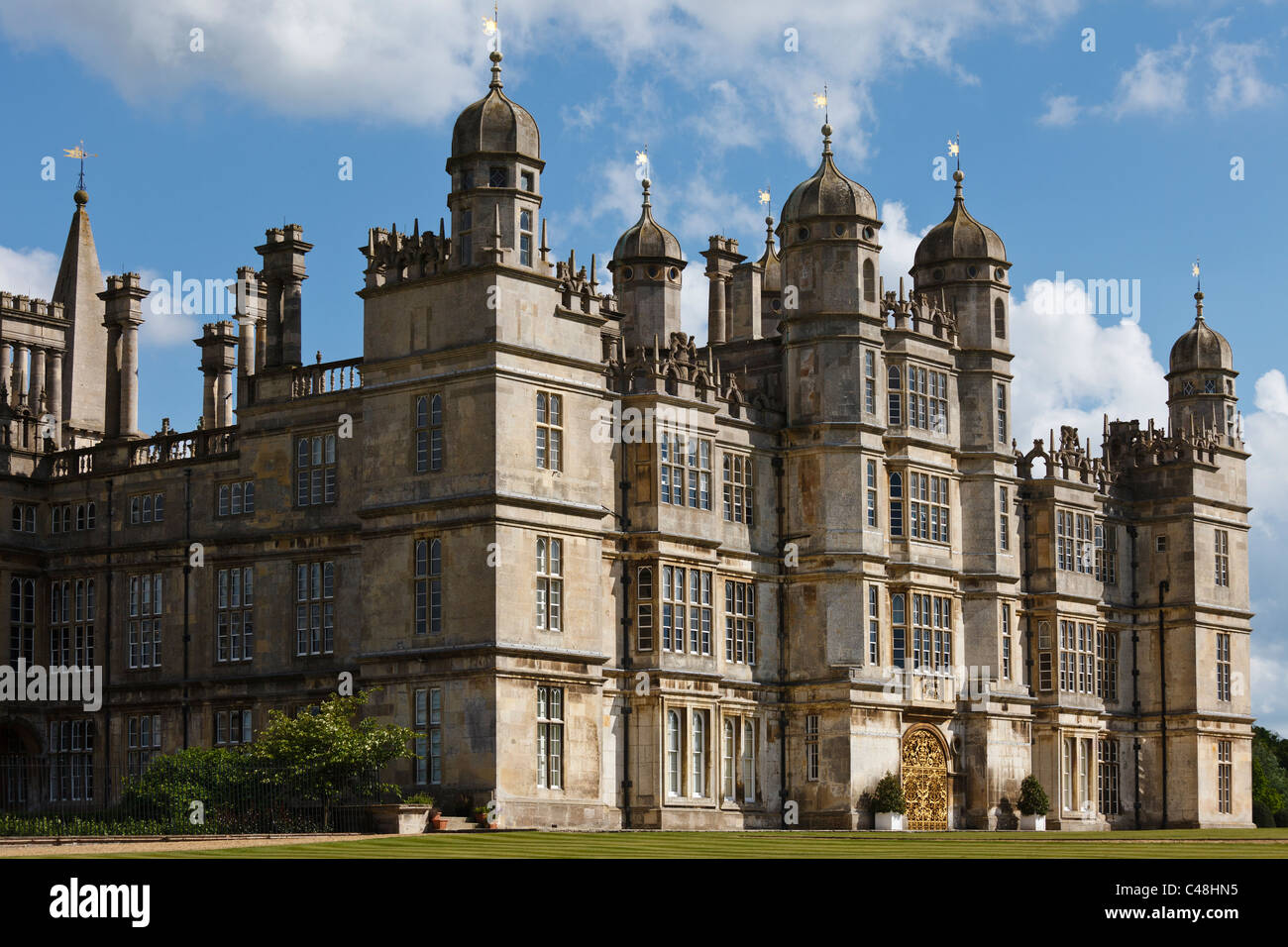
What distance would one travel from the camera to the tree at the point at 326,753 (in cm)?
4797

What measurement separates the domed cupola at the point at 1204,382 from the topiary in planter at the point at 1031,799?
1860 cm

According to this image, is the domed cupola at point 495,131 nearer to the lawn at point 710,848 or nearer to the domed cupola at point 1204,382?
the lawn at point 710,848

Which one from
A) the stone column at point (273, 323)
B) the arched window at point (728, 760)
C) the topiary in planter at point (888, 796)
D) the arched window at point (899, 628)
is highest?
the stone column at point (273, 323)

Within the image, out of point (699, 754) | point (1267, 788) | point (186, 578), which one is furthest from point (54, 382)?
point (1267, 788)

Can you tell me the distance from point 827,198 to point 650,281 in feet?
19.3

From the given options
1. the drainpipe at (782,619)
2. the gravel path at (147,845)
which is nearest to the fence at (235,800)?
the gravel path at (147,845)

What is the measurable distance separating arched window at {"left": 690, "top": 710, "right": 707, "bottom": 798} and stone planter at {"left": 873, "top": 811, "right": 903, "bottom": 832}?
16.3 ft

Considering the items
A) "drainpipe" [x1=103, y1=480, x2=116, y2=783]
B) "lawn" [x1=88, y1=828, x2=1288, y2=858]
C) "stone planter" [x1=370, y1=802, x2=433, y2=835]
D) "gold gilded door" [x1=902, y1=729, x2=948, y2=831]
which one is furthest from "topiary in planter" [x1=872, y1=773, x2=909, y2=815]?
"drainpipe" [x1=103, y1=480, x2=116, y2=783]

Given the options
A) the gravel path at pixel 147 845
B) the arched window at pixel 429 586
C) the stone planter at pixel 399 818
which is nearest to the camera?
the gravel path at pixel 147 845
